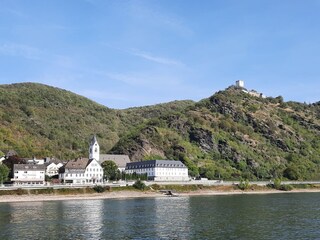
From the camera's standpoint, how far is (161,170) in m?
144

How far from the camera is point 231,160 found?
180 metres

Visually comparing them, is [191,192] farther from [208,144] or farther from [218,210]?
[208,144]

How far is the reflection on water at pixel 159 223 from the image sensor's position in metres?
48.5

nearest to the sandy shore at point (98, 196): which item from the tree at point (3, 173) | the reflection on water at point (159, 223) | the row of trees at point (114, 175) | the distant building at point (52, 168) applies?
the tree at point (3, 173)

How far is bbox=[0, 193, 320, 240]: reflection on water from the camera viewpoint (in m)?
48.5

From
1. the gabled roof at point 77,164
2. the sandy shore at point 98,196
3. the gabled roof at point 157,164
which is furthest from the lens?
the gabled roof at point 157,164

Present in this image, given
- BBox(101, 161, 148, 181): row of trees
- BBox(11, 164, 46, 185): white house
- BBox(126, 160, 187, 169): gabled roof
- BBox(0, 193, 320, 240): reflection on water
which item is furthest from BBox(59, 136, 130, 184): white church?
BBox(0, 193, 320, 240): reflection on water

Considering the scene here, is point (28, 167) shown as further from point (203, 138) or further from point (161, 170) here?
point (203, 138)

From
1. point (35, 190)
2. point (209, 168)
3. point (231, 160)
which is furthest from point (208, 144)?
point (35, 190)

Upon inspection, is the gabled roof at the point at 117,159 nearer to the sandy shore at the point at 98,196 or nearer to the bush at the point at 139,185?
the bush at the point at 139,185

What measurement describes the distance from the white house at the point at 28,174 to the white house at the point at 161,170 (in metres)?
36.3

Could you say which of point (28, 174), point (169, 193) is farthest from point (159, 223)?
point (28, 174)

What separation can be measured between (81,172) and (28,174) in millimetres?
16329

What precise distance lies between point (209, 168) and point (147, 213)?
9605 cm
